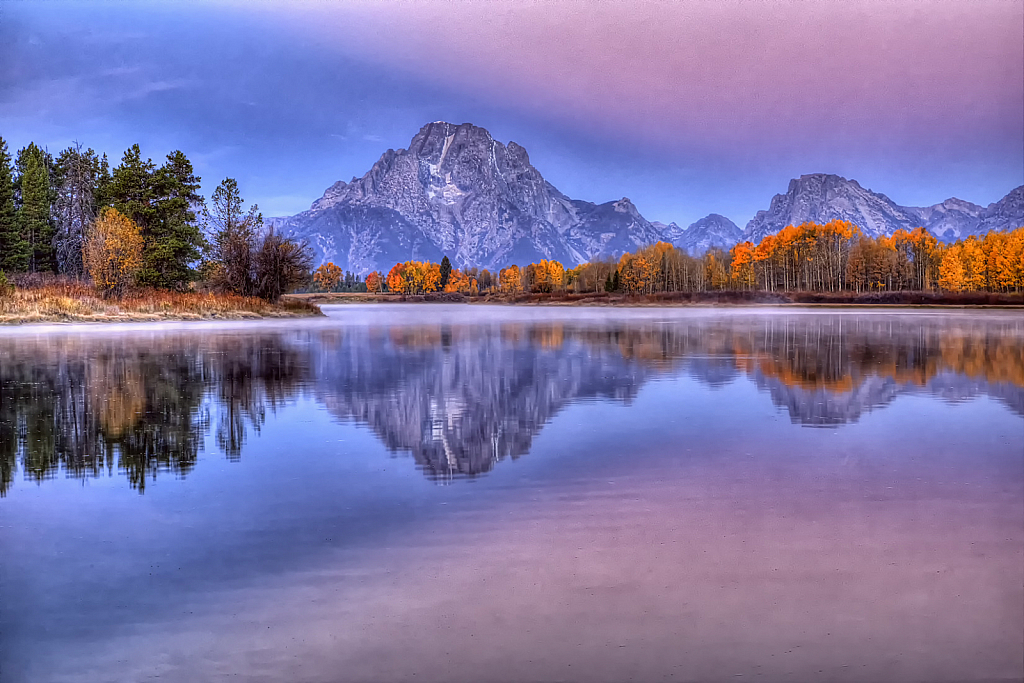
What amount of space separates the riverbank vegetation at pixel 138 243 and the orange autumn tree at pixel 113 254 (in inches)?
2.7

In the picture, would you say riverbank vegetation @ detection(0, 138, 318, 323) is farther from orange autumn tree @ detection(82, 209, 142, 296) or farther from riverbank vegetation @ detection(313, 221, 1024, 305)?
riverbank vegetation @ detection(313, 221, 1024, 305)

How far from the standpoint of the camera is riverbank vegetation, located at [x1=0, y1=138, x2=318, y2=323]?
47.1 metres

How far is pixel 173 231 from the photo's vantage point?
5569 centimetres

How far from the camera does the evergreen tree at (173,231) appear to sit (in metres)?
53.6

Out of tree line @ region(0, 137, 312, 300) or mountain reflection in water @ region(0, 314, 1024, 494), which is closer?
mountain reflection in water @ region(0, 314, 1024, 494)

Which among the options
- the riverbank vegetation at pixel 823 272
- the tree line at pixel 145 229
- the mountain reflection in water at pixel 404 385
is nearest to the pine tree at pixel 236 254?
the tree line at pixel 145 229

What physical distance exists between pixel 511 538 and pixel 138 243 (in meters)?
50.1

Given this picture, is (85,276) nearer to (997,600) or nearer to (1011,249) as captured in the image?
(997,600)

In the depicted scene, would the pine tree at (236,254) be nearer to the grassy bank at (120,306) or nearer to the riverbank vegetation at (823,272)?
the grassy bank at (120,306)

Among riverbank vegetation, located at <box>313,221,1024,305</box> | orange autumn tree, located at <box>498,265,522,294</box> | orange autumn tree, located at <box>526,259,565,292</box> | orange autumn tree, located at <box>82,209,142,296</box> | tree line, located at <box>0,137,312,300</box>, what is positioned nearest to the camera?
orange autumn tree, located at <box>82,209,142,296</box>

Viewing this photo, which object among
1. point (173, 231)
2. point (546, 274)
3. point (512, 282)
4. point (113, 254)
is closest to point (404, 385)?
point (113, 254)

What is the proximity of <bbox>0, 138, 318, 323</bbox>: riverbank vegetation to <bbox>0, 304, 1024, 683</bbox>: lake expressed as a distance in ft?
127

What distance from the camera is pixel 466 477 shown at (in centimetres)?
735

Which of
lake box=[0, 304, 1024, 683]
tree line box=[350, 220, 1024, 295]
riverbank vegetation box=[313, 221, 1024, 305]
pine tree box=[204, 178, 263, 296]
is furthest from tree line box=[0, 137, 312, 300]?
tree line box=[350, 220, 1024, 295]
